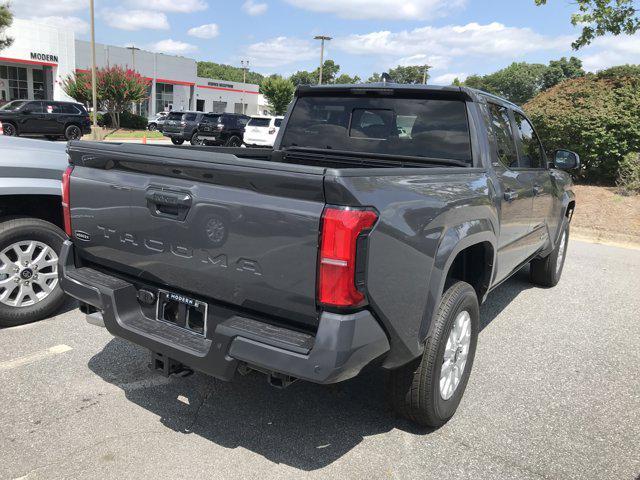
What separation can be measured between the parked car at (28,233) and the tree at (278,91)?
198ft

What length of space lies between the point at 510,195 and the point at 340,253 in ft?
7.11

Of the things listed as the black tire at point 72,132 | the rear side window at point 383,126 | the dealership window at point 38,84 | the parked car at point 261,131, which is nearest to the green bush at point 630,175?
the rear side window at point 383,126

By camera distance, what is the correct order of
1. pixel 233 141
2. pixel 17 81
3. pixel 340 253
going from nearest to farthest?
pixel 340 253, pixel 233 141, pixel 17 81

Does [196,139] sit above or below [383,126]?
below

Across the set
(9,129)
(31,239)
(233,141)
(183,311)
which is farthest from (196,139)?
(183,311)

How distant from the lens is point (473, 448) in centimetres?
298

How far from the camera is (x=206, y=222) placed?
2.46m

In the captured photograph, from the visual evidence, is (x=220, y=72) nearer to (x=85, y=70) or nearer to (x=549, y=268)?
(x=85, y=70)

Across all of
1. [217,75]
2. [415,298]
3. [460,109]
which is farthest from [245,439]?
[217,75]

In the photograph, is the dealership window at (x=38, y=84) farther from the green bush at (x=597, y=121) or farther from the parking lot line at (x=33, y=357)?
the parking lot line at (x=33, y=357)

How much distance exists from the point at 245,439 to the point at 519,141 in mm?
3323

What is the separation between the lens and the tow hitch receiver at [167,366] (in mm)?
2725

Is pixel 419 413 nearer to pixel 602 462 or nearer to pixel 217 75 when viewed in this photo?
pixel 602 462

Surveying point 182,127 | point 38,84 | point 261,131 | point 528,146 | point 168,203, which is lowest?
point 182,127
